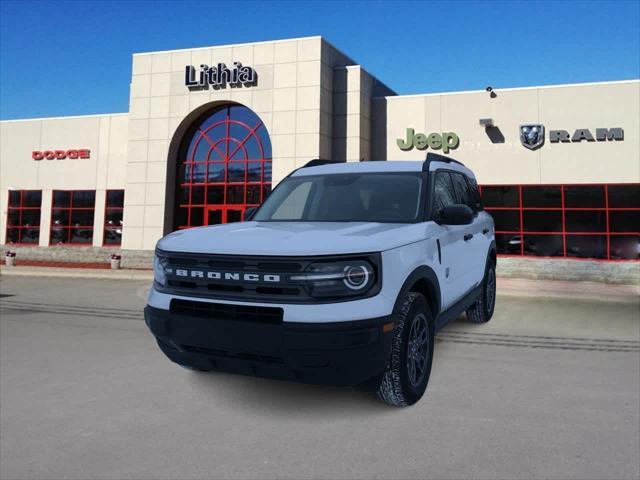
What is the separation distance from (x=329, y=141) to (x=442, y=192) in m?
15.2

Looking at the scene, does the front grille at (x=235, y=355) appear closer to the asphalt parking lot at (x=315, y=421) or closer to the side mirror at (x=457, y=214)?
the asphalt parking lot at (x=315, y=421)

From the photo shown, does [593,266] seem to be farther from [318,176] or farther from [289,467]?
[289,467]

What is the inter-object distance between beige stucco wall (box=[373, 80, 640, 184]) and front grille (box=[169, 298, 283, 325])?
55.7ft

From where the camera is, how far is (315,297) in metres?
2.86

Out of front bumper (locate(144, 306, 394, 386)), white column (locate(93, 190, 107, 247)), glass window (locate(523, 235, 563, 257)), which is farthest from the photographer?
white column (locate(93, 190, 107, 247))

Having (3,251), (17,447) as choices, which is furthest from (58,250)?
(17,447)

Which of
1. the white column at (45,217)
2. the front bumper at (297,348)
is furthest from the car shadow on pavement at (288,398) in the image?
the white column at (45,217)

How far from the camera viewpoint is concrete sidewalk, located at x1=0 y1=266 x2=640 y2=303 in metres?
13.1

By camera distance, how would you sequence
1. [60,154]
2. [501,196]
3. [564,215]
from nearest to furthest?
1. [564,215]
2. [501,196]
3. [60,154]

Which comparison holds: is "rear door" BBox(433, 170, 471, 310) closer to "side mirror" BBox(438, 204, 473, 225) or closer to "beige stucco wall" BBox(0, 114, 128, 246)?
"side mirror" BBox(438, 204, 473, 225)

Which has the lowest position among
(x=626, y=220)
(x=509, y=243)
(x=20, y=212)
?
(x=509, y=243)

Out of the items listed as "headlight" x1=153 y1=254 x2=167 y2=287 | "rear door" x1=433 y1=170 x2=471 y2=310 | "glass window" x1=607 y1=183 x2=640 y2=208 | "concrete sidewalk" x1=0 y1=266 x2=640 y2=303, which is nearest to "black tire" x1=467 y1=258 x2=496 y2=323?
"rear door" x1=433 y1=170 x2=471 y2=310

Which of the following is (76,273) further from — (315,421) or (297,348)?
(297,348)

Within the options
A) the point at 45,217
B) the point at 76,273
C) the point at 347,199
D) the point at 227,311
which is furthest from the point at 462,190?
the point at 45,217
